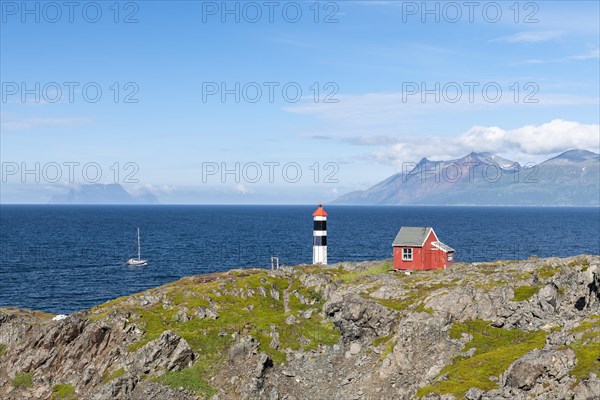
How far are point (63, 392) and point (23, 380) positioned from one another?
4.52 m

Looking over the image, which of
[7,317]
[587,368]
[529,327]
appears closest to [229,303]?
[7,317]

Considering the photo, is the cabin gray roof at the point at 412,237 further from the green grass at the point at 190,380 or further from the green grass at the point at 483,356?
the green grass at the point at 190,380

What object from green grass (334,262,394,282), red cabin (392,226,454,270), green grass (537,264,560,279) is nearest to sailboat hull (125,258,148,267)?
green grass (334,262,394,282)

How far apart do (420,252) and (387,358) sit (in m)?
24.7

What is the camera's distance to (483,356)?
42.7 meters

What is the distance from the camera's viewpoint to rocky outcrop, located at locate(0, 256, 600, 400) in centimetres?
4181

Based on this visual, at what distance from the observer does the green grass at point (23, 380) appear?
49.7 meters

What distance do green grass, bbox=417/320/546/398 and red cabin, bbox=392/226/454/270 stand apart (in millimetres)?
21603

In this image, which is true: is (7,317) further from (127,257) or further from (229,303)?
(127,257)

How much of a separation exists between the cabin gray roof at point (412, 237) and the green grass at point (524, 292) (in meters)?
18.6

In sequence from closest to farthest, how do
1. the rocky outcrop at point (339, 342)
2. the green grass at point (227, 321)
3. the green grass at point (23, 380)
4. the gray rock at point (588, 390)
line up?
1. the gray rock at point (588, 390)
2. the rocky outcrop at point (339, 342)
3. the green grass at point (227, 321)
4. the green grass at point (23, 380)

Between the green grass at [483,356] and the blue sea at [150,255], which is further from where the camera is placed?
the blue sea at [150,255]

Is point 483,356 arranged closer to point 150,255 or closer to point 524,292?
point 524,292

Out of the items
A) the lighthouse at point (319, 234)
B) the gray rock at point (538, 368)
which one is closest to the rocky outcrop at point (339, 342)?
the gray rock at point (538, 368)
